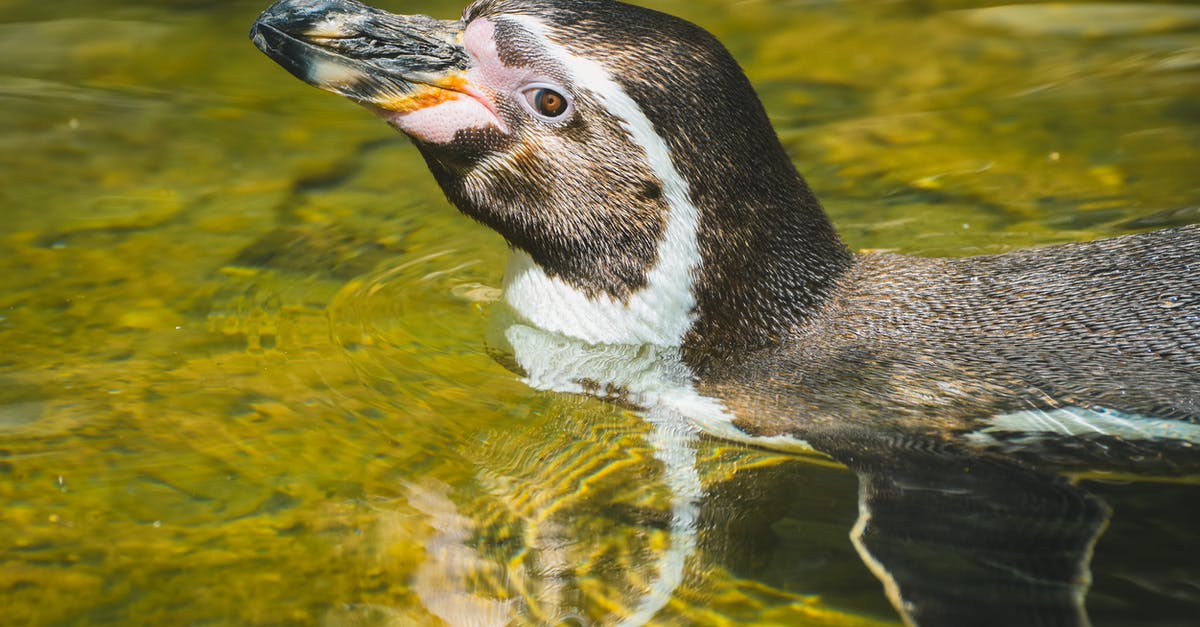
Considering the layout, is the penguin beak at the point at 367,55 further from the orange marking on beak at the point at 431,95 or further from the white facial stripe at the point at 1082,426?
the white facial stripe at the point at 1082,426

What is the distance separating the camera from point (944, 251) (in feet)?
14.1

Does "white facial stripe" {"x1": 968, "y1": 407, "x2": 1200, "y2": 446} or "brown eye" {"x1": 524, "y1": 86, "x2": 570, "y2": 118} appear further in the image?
"brown eye" {"x1": 524, "y1": 86, "x2": 570, "y2": 118}

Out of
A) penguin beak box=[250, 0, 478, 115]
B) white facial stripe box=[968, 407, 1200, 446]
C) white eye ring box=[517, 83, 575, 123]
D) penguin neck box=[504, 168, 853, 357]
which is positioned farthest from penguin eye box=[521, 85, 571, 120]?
white facial stripe box=[968, 407, 1200, 446]

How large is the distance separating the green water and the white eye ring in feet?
2.45

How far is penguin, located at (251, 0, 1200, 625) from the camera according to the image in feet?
9.91

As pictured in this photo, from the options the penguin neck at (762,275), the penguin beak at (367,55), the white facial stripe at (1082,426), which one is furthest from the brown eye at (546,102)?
the white facial stripe at (1082,426)

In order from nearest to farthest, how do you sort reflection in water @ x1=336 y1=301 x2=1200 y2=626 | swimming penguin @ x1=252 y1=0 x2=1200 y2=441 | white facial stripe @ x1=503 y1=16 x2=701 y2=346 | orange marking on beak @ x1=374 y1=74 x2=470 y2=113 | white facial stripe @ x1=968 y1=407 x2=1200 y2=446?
reflection in water @ x1=336 y1=301 x2=1200 y2=626 → white facial stripe @ x1=968 y1=407 x2=1200 y2=446 → swimming penguin @ x1=252 y1=0 x2=1200 y2=441 → white facial stripe @ x1=503 y1=16 x2=701 y2=346 → orange marking on beak @ x1=374 y1=74 x2=470 y2=113

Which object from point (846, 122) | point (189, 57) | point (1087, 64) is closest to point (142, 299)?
point (189, 57)

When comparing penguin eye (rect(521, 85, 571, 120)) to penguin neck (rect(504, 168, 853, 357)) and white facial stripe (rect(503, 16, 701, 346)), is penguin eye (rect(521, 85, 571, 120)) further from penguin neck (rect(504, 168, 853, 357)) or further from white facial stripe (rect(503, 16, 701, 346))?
penguin neck (rect(504, 168, 853, 357))

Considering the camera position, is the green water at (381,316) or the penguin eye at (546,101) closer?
the green water at (381,316)

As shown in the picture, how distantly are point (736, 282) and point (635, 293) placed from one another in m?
0.26

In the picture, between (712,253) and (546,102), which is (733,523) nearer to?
(712,253)

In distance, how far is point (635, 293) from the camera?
342 cm

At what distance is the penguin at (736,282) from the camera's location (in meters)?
3.02
